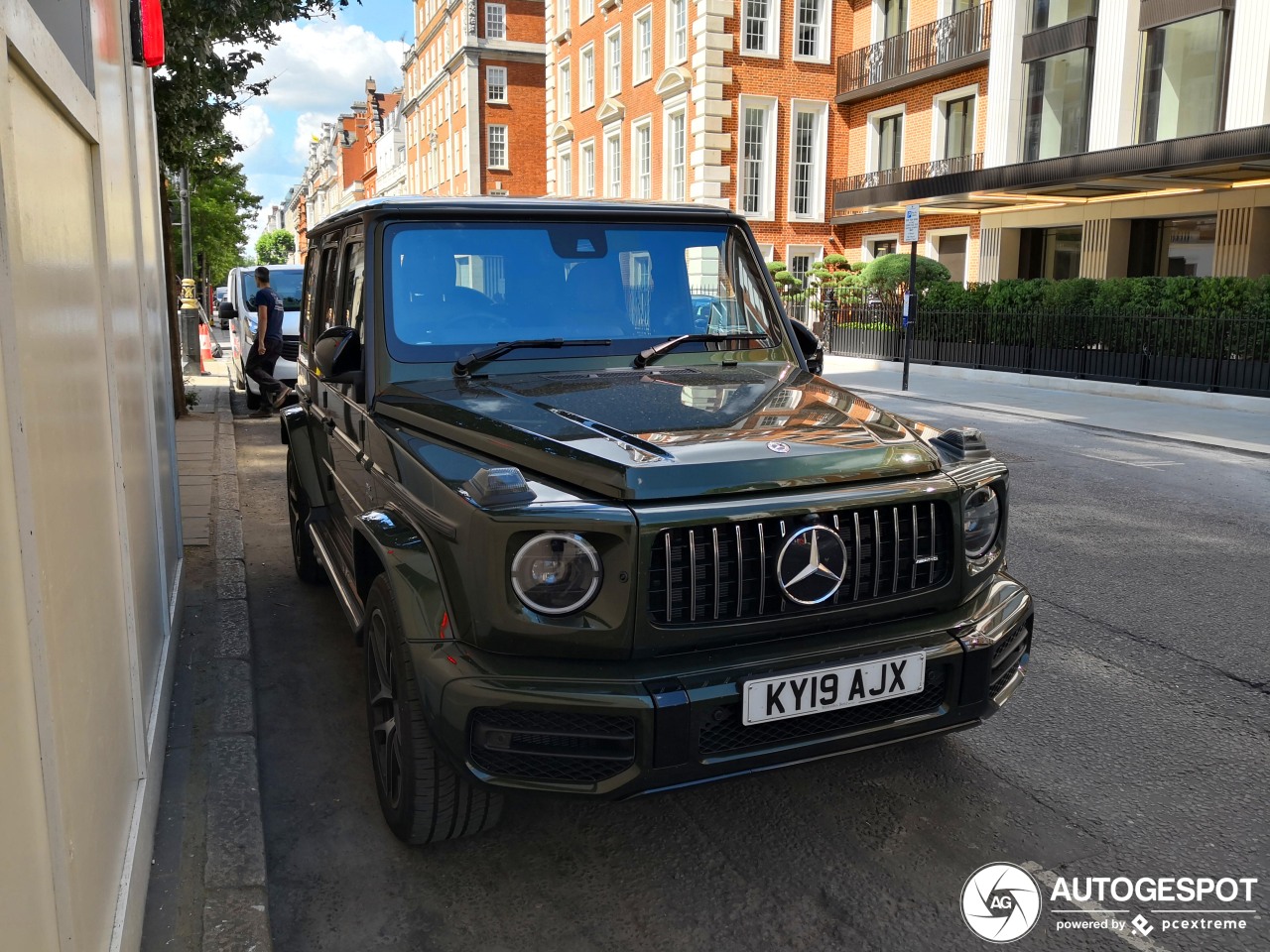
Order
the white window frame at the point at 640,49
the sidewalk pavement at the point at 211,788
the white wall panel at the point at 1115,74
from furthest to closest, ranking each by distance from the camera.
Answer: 1. the white window frame at the point at 640,49
2. the white wall panel at the point at 1115,74
3. the sidewalk pavement at the point at 211,788

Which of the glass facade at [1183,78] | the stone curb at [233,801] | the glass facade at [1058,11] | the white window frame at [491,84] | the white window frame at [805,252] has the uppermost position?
the white window frame at [491,84]

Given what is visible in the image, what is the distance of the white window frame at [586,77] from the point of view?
4259cm

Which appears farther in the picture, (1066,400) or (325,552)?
(1066,400)

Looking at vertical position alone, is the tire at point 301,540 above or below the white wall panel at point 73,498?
below

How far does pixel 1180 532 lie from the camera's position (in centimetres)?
746

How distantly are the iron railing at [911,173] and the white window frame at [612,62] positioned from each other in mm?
10881

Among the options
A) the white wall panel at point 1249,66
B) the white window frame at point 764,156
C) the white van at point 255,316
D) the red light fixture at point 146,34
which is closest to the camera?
the red light fixture at point 146,34

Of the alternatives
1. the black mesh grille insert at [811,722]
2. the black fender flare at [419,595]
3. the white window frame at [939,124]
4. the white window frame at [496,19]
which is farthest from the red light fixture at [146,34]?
the white window frame at [496,19]

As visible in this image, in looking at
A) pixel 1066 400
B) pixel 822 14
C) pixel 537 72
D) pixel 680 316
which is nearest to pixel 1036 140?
pixel 822 14

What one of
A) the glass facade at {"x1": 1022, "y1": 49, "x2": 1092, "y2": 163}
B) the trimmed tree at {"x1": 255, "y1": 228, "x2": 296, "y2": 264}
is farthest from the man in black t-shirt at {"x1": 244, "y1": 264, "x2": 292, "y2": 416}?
the trimmed tree at {"x1": 255, "y1": 228, "x2": 296, "y2": 264}

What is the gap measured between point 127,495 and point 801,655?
2.23m

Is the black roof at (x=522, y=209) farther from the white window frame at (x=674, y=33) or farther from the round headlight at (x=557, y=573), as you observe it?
the white window frame at (x=674, y=33)

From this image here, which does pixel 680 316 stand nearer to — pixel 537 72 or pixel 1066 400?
pixel 1066 400

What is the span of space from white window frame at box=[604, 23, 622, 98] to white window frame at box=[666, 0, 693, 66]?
461cm
